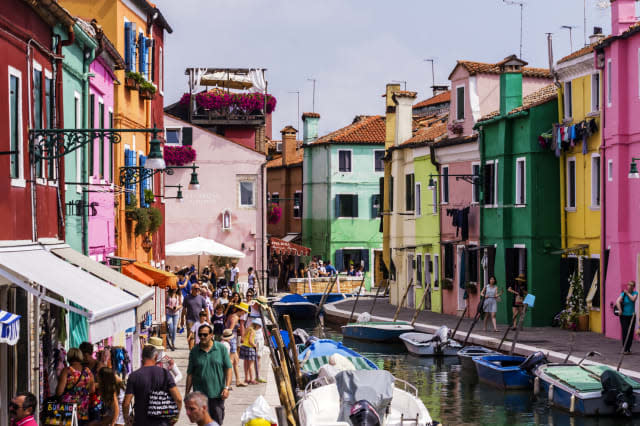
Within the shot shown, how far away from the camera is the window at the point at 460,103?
129 ft

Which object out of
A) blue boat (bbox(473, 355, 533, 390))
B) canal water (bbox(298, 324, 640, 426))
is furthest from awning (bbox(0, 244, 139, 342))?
blue boat (bbox(473, 355, 533, 390))

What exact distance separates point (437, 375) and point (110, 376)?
15.4 meters

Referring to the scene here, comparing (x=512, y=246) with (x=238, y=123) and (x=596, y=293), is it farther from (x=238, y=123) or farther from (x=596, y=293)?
(x=238, y=123)

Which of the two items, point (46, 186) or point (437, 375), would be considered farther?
point (437, 375)

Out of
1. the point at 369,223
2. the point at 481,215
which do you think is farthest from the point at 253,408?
the point at 369,223

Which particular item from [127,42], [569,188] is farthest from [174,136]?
[127,42]

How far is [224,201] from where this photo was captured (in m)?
54.2

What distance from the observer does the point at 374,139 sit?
213 feet

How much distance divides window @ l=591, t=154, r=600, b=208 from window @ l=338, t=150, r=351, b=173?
33.9 m

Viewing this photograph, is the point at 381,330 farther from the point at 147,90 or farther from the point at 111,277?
the point at 111,277

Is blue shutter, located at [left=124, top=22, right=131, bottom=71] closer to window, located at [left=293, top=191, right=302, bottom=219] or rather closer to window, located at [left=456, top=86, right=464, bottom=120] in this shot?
window, located at [left=456, top=86, right=464, bottom=120]

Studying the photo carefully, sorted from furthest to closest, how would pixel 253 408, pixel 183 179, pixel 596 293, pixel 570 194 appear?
pixel 183 179, pixel 570 194, pixel 596 293, pixel 253 408

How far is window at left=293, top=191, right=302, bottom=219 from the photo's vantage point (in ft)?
227

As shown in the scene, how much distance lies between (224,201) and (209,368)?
40.2 metres
